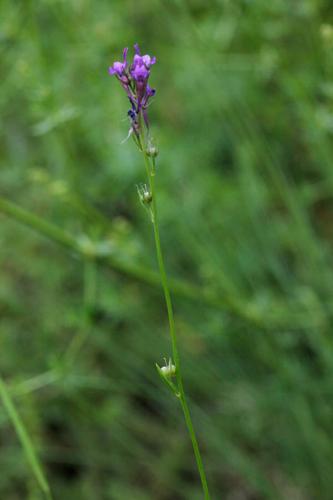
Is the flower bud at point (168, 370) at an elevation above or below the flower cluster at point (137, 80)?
below

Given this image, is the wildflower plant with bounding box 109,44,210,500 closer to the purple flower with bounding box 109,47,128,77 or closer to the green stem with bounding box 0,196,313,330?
the purple flower with bounding box 109,47,128,77

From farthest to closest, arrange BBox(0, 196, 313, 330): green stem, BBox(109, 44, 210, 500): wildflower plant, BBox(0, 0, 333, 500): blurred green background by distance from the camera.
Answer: BBox(0, 0, 333, 500): blurred green background
BBox(0, 196, 313, 330): green stem
BBox(109, 44, 210, 500): wildflower plant

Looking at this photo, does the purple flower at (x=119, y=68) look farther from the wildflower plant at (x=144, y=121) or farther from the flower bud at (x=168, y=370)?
the flower bud at (x=168, y=370)

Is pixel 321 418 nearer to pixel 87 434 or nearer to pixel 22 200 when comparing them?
pixel 87 434

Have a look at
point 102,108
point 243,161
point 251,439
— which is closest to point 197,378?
point 251,439

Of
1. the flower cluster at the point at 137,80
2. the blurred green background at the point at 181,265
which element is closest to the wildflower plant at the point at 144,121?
the flower cluster at the point at 137,80

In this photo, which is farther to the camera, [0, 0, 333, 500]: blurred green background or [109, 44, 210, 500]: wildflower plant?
[0, 0, 333, 500]: blurred green background

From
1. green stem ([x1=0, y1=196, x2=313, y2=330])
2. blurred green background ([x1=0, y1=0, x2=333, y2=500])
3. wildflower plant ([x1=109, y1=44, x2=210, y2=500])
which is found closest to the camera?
wildflower plant ([x1=109, y1=44, x2=210, y2=500])

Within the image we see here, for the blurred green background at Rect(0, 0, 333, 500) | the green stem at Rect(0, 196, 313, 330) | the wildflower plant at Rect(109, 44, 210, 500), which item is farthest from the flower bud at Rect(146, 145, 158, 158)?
the blurred green background at Rect(0, 0, 333, 500)
